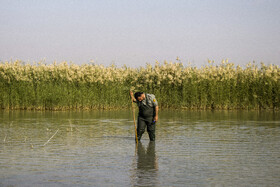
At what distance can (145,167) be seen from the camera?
8594mm

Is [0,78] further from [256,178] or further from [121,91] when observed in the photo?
[256,178]

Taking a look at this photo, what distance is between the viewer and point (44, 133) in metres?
14.6

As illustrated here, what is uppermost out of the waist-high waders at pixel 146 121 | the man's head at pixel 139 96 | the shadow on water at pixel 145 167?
the man's head at pixel 139 96

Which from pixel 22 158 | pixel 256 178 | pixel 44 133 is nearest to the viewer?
pixel 256 178

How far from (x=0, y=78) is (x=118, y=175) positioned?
24.6 meters

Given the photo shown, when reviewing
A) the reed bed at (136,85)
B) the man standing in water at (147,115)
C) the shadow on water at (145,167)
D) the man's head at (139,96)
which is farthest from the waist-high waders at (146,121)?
the reed bed at (136,85)

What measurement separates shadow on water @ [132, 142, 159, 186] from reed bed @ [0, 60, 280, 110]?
18.2 m

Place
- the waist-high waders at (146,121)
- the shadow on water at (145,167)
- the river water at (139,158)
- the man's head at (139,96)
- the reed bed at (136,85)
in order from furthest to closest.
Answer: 1. the reed bed at (136,85)
2. the waist-high waders at (146,121)
3. the man's head at (139,96)
4. the river water at (139,158)
5. the shadow on water at (145,167)

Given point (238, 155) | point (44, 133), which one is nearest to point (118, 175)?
point (238, 155)

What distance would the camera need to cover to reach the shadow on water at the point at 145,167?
7.27m

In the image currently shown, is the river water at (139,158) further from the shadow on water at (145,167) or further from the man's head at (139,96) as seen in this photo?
the man's head at (139,96)

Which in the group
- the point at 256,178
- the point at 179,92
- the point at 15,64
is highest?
the point at 15,64

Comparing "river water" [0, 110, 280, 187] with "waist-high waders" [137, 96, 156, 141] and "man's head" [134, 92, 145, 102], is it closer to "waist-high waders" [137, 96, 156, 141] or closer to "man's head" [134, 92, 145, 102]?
"waist-high waders" [137, 96, 156, 141]

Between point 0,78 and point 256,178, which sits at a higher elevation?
point 0,78
